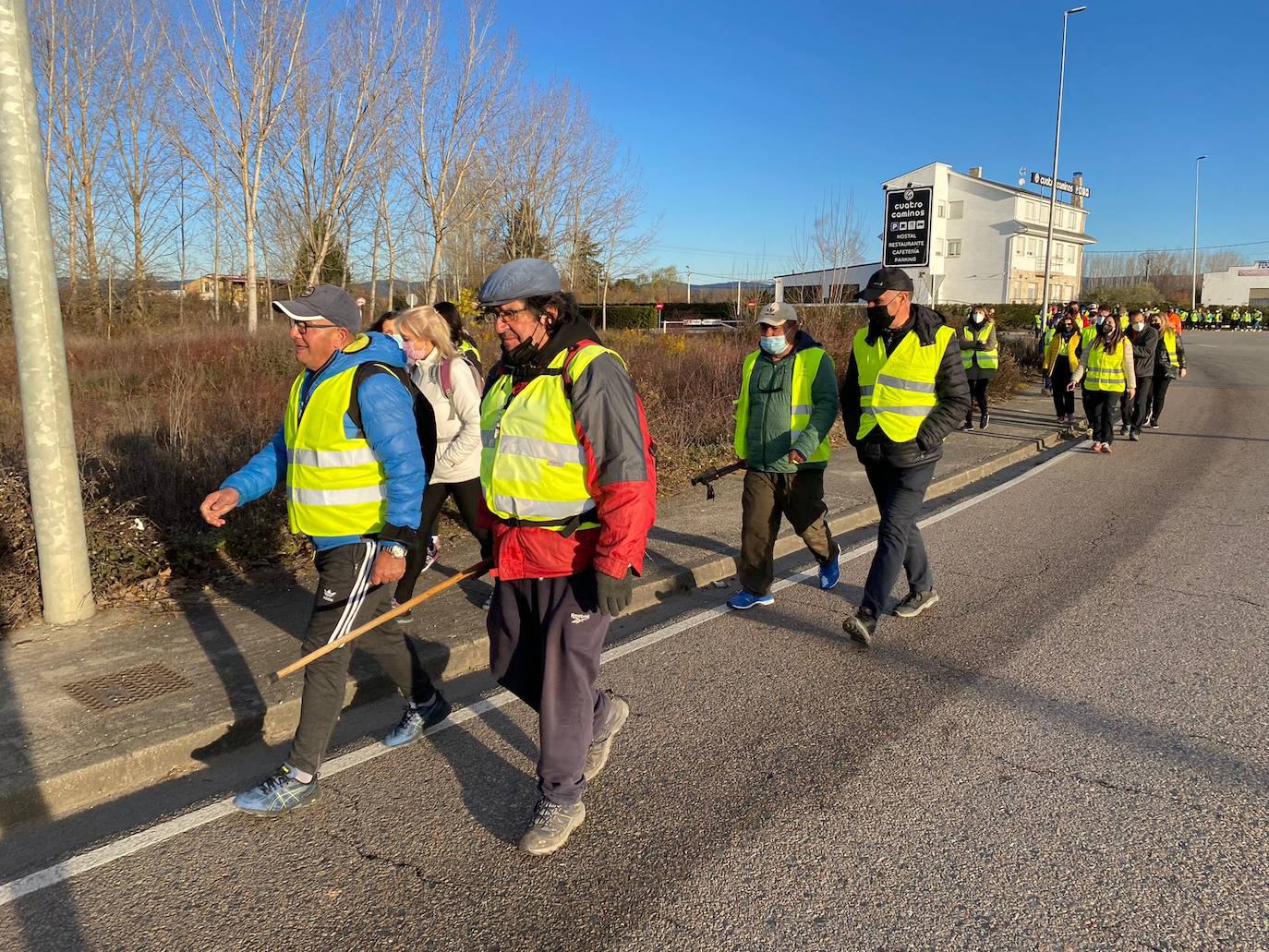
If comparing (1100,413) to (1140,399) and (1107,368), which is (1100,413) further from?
(1140,399)

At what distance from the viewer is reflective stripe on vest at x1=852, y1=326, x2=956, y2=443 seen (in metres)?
4.91

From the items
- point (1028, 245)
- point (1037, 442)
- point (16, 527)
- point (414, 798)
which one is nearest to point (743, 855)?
point (414, 798)

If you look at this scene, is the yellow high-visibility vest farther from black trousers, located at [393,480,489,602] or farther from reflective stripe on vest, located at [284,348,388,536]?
reflective stripe on vest, located at [284,348,388,536]

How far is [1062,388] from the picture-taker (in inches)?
576

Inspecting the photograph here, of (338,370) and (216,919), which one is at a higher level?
(338,370)

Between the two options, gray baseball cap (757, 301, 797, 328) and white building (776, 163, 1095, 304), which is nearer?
gray baseball cap (757, 301, 797, 328)

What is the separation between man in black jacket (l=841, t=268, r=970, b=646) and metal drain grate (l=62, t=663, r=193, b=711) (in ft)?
11.6

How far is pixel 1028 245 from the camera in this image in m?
66.2

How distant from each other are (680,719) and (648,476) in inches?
64.5

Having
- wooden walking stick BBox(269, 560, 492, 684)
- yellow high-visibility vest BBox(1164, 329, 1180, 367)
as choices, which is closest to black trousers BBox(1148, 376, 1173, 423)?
yellow high-visibility vest BBox(1164, 329, 1180, 367)

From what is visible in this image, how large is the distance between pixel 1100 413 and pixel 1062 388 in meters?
2.34

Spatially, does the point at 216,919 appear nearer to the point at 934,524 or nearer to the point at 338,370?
the point at 338,370

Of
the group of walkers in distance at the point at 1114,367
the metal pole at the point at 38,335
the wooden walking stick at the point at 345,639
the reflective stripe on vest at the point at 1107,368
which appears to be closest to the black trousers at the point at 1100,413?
the group of walkers in distance at the point at 1114,367

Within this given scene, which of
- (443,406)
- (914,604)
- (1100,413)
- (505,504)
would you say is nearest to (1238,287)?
(1100,413)
